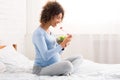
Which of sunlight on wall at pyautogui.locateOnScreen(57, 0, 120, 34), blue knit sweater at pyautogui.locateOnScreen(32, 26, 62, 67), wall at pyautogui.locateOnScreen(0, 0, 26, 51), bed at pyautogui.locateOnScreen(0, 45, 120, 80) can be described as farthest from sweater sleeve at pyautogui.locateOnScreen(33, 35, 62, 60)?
sunlight on wall at pyautogui.locateOnScreen(57, 0, 120, 34)

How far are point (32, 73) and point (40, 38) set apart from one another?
0.29 metres

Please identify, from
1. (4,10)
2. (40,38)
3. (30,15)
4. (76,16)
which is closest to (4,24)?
(4,10)

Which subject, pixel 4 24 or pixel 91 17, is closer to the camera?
pixel 4 24

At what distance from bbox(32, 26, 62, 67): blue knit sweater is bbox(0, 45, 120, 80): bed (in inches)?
5.7

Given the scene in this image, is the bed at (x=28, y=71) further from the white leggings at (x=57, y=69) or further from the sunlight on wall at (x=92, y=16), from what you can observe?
the sunlight on wall at (x=92, y=16)

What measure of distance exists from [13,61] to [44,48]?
1.63 ft

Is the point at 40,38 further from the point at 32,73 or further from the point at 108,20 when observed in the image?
the point at 108,20

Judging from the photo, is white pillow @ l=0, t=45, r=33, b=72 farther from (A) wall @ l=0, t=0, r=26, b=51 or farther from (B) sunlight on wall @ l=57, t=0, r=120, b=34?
(B) sunlight on wall @ l=57, t=0, r=120, b=34

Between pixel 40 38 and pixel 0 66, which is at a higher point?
pixel 40 38

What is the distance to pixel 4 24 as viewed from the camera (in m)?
2.98

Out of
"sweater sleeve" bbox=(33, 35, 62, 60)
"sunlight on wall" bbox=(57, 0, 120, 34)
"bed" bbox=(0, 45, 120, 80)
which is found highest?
"sunlight on wall" bbox=(57, 0, 120, 34)

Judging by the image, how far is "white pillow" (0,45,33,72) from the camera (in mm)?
2158

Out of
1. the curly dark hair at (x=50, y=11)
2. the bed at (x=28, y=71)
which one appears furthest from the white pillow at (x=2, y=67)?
the curly dark hair at (x=50, y=11)

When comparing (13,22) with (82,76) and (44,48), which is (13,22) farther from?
(82,76)
